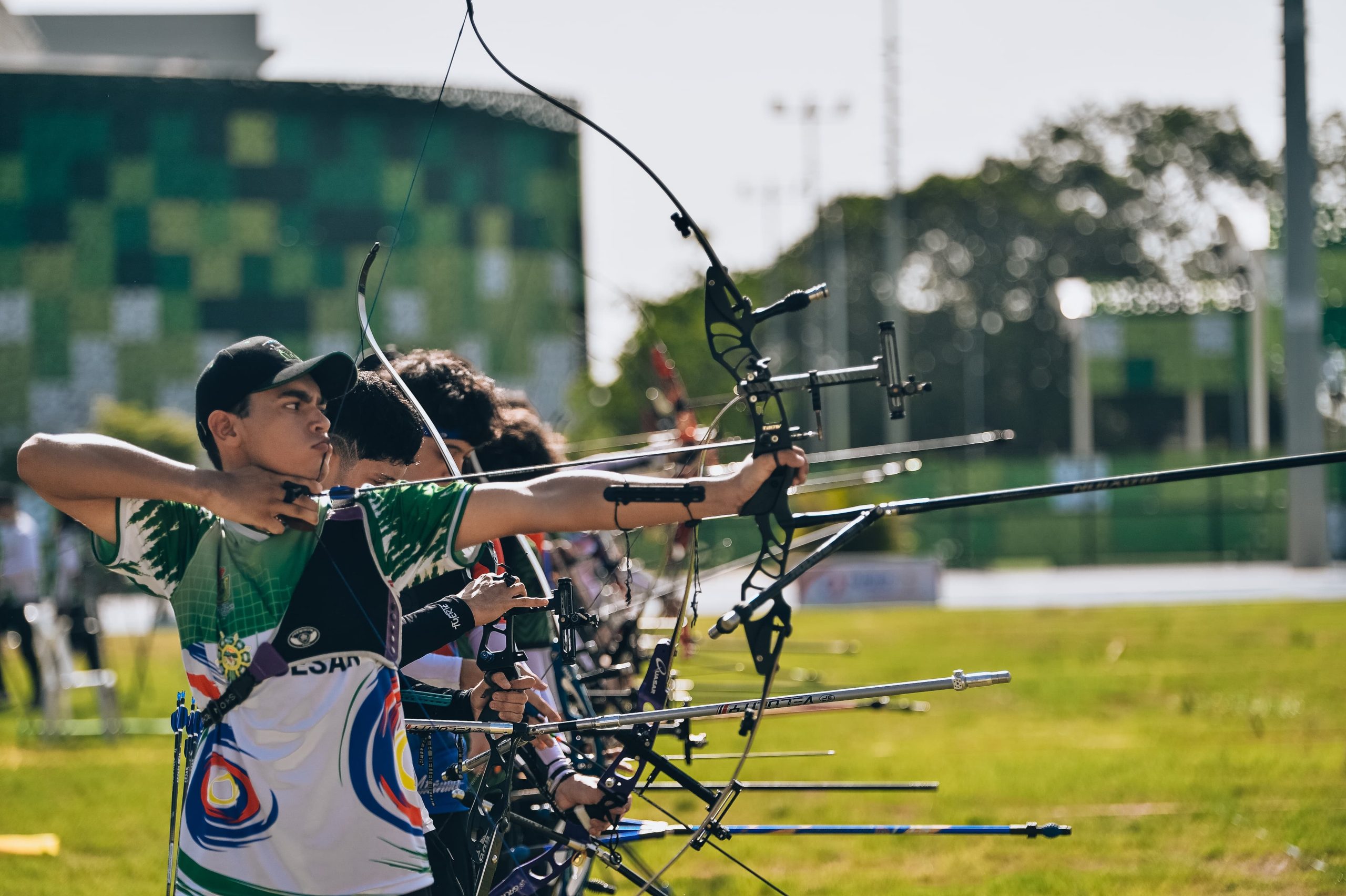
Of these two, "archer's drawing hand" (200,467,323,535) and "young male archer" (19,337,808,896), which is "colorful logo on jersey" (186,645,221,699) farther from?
"archer's drawing hand" (200,467,323,535)

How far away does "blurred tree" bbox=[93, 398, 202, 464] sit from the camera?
139 feet

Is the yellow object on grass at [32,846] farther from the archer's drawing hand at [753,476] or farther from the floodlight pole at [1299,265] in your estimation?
the floodlight pole at [1299,265]

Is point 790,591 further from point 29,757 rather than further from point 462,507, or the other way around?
point 462,507

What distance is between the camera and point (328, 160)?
52.7m

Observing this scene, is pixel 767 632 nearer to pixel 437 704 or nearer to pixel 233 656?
pixel 437 704

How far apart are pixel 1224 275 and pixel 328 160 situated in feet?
127

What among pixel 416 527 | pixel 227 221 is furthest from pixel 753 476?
pixel 227 221

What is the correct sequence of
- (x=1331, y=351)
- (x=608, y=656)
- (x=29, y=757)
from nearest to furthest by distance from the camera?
(x=608, y=656) → (x=29, y=757) → (x=1331, y=351)

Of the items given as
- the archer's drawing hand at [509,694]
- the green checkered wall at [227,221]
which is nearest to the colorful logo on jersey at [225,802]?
the archer's drawing hand at [509,694]

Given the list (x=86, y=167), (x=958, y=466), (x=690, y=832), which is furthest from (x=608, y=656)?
(x=86, y=167)

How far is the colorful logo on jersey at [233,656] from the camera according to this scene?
9.02ft

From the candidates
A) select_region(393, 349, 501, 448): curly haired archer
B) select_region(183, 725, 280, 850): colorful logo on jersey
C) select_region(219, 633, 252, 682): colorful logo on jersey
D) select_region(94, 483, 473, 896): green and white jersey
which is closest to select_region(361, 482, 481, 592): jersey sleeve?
select_region(94, 483, 473, 896): green and white jersey

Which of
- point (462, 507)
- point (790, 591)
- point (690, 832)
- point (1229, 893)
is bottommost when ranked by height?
point (790, 591)

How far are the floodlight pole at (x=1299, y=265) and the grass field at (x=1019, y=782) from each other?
7.71m
